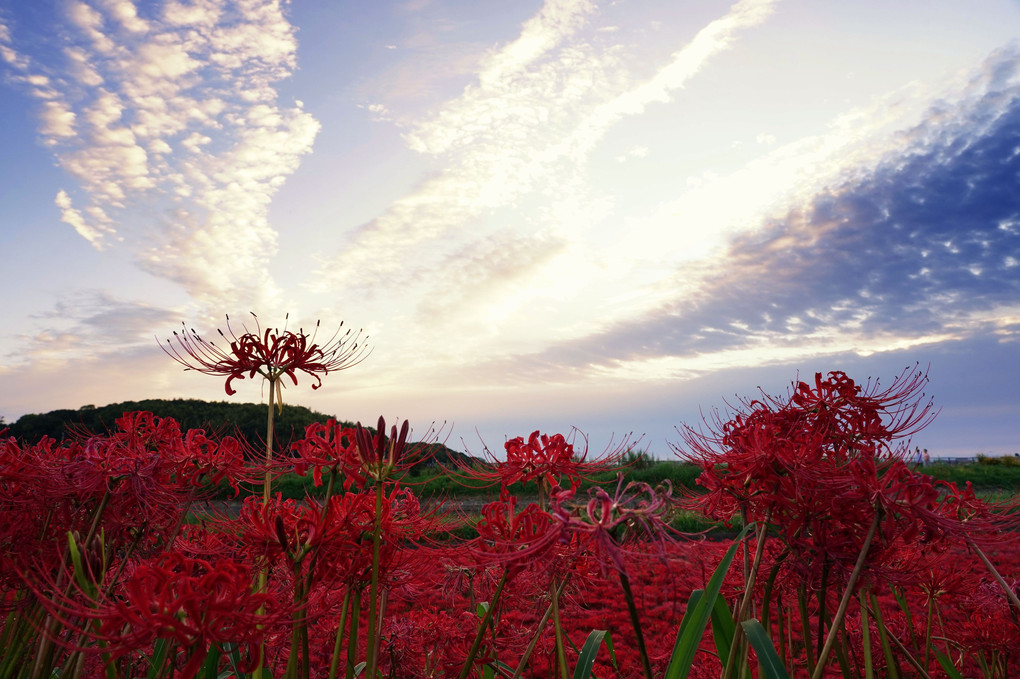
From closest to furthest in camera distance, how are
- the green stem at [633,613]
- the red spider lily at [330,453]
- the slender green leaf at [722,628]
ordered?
1. the green stem at [633,613]
2. the red spider lily at [330,453]
3. the slender green leaf at [722,628]

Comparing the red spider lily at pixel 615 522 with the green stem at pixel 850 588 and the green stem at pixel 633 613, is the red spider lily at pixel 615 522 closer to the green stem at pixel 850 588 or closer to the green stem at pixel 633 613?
the green stem at pixel 633 613

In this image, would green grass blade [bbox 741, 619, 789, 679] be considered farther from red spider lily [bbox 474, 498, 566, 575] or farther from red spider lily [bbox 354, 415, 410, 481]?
red spider lily [bbox 354, 415, 410, 481]

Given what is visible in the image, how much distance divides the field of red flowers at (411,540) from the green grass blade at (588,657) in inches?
0.4

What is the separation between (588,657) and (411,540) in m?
0.77

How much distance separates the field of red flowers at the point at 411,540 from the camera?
5.77ft

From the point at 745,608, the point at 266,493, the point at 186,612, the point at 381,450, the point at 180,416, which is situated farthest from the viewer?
the point at 180,416

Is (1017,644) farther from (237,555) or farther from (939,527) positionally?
(237,555)

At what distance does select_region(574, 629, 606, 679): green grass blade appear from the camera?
216 cm

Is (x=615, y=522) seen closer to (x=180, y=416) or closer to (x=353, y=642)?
(x=353, y=642)

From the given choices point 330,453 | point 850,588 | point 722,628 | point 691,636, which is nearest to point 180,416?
point 330,453

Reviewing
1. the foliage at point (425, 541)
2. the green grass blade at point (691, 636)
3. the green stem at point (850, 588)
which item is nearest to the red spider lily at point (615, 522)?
the foliage at point (425, 541)

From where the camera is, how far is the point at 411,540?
235 cm

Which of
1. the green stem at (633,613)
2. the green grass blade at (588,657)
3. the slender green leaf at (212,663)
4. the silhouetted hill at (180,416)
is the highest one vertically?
the silhouetted hill at (180,416)

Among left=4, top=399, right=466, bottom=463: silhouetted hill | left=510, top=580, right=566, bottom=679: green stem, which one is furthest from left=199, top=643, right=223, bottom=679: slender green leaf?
left=4, top=399, right=466, bottom=463: silhouetted hill
